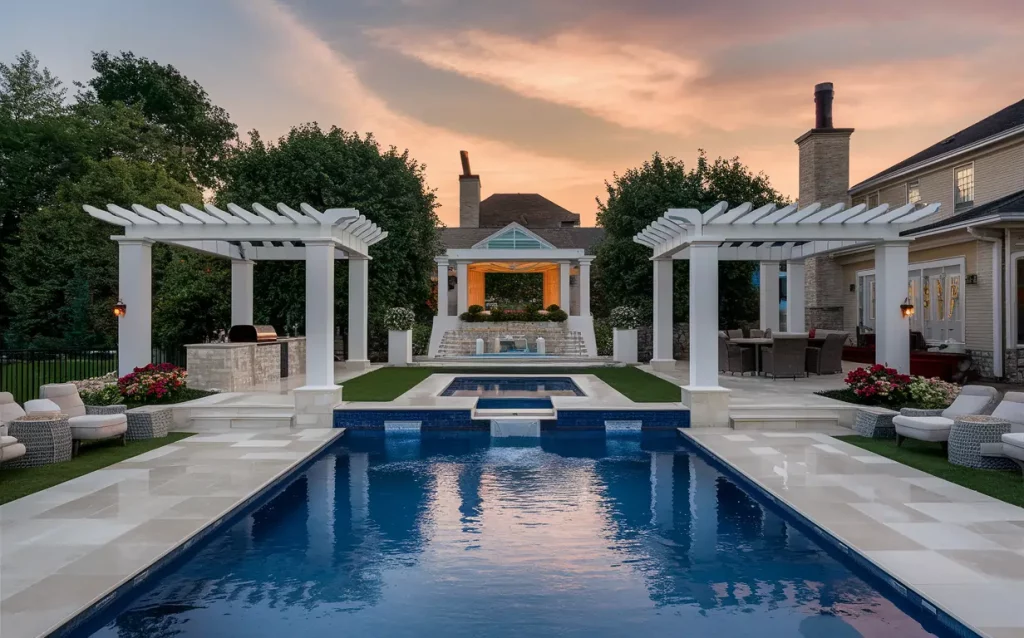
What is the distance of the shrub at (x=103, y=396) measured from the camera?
1063cm

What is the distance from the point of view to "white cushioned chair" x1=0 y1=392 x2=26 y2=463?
6.98 meters

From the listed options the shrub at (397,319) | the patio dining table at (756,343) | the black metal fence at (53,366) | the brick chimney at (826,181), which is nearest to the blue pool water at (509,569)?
the patio dining table at (756,343)

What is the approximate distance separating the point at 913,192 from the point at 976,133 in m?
2.30

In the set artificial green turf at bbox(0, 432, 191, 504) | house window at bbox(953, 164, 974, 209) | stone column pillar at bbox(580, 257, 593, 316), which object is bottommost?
artificial green turf at bbox(0, 432, 191, 504)

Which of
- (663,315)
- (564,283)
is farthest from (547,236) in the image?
(663,315)

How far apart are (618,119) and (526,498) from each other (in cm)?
1985

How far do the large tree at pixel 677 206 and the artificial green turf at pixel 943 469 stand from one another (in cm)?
1354

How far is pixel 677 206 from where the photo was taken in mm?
23453

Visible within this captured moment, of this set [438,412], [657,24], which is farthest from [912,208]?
[438,412]

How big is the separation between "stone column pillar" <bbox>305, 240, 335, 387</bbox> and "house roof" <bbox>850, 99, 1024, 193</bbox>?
1613 centimetres

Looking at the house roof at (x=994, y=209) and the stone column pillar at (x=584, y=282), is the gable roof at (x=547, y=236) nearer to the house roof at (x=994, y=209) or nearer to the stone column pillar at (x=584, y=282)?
the stone column pillar at (x=584, y=282)

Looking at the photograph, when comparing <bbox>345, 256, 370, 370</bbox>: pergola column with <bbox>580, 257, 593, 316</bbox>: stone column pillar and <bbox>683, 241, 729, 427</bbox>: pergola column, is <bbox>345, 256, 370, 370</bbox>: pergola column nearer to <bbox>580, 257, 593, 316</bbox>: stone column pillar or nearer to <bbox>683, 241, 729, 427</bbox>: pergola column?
<bbox>683, 241, 729, 427</bbox>: pergola column

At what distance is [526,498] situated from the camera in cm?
691

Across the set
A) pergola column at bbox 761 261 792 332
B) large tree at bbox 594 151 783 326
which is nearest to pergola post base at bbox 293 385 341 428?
pergola column at bbox 761 261 792 332
